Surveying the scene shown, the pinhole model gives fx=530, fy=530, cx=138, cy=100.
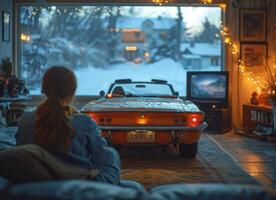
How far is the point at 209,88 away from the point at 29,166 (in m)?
9.72

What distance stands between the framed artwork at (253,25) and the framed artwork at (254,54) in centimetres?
16

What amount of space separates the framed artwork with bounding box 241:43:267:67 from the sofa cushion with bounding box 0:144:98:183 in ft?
31.9

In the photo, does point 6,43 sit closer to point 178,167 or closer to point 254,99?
point 254,99

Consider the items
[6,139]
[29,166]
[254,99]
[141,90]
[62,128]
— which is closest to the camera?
[29,166]

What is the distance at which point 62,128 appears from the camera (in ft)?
9.50

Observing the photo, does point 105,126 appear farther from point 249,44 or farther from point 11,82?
point 249,44

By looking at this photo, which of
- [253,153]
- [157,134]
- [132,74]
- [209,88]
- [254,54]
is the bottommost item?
[253,153]

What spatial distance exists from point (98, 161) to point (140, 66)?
10952 millimetres

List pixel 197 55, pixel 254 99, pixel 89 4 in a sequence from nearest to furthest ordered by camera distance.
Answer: pixel 254 99 → pixel 89 4 → pixel 197 55

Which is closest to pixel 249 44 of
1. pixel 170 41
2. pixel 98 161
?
pixel 170 41

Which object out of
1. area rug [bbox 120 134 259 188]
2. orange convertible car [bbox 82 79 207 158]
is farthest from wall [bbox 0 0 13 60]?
orange convertible car [bbox 82 79 207 158]

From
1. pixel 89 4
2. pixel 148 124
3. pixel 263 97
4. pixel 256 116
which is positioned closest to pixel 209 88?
pixel 263 97

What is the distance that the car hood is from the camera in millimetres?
7406

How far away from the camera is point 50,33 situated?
13.5m
